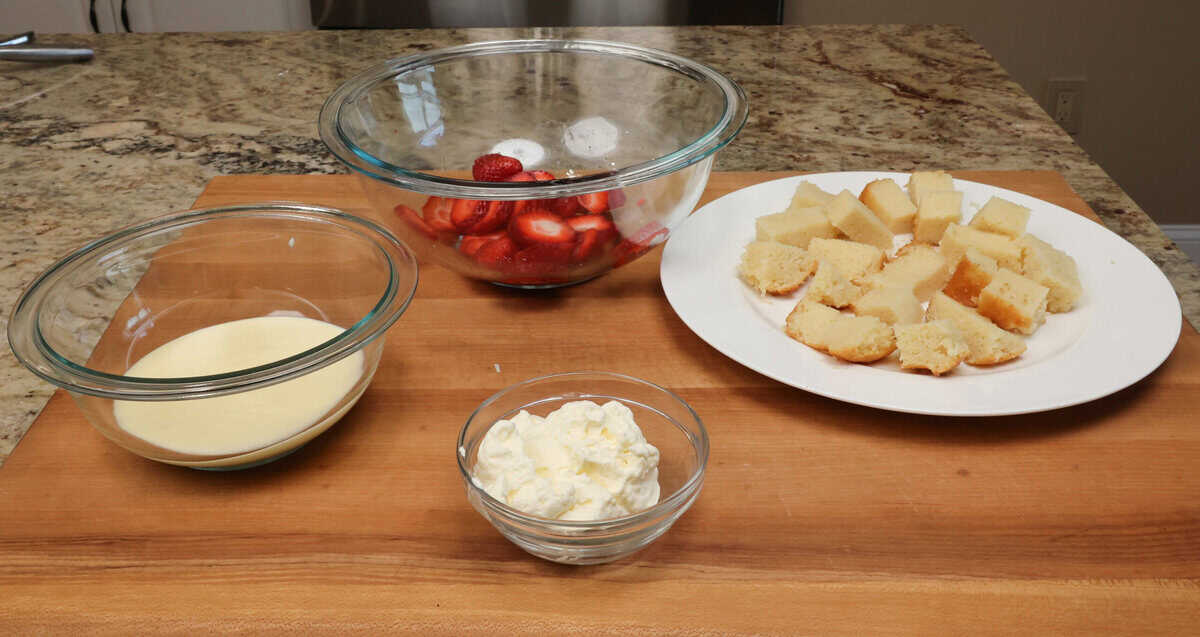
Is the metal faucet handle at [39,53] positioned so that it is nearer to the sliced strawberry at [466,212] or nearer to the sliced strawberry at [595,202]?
the sliced strawberry at [466,212]

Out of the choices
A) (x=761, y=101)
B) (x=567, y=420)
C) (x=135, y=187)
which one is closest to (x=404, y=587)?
(x=567, y=420)

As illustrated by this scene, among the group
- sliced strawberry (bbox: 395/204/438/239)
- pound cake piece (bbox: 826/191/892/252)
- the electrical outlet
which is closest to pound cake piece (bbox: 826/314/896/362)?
pound cake piece (bbox: 826/191/892/252)

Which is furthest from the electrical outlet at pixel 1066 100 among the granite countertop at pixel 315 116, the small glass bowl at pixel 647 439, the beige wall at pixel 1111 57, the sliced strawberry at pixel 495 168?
the small glass bowl at pixel 647 439

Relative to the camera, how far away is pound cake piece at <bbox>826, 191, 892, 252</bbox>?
1215 mm

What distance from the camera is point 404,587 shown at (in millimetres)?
791

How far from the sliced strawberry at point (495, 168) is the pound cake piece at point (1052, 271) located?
0.63 m

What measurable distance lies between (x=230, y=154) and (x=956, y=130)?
139cm

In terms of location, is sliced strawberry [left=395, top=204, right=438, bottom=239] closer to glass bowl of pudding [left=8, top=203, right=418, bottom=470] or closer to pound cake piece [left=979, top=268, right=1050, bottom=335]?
glass bowl of pudding [left=8, top=203, right=418, bottom=470]

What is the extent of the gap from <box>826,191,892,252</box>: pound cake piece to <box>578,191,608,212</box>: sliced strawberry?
0.35 meters

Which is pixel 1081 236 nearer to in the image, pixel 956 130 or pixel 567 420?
pixel 956 130

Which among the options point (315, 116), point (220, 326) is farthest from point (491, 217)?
point (315, 116)

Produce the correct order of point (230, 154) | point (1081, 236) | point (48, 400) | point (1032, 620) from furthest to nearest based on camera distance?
point (230, 154) < point (1081, 236) < point (48, 400) < point (1032, 620)

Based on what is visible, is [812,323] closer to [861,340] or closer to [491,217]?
[861,340]

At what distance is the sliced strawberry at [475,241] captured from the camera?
1.10 m
